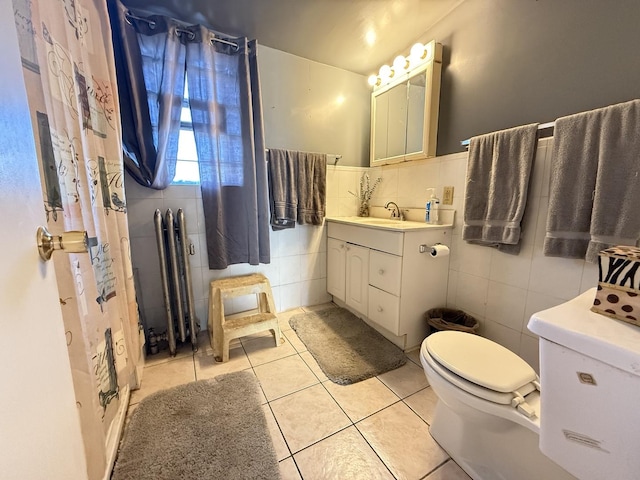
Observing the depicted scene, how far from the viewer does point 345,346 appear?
68.9 inches

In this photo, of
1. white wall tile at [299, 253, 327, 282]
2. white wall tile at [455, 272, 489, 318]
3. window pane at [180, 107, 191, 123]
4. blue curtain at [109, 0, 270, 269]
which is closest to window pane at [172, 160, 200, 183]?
blue curtain at [109, 0, 270, 269]

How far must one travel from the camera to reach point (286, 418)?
120 cm

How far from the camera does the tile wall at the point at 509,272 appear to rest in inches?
49.6

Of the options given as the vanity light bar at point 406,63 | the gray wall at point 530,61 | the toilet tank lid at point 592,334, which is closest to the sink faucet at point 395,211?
the gray wall at point 530,61

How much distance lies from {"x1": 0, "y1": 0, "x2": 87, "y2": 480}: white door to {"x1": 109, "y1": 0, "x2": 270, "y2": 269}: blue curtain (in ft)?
4.12

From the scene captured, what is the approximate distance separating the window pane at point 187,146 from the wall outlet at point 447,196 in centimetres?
175

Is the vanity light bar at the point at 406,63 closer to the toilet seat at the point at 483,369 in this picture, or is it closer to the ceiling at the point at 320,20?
the ceiling at the point at 320,20

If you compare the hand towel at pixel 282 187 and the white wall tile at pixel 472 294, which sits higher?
the hand towel at pixel 282 187

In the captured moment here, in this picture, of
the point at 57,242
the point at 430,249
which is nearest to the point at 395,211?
the point at 430,249

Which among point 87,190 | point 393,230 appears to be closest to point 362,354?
point 393,230

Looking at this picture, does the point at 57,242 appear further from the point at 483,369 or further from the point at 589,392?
the point at 483,369

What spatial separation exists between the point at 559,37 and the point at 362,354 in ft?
6.53

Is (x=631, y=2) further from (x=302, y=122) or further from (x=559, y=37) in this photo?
(x=302, y=122)

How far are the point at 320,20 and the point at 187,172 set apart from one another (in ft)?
4.47
